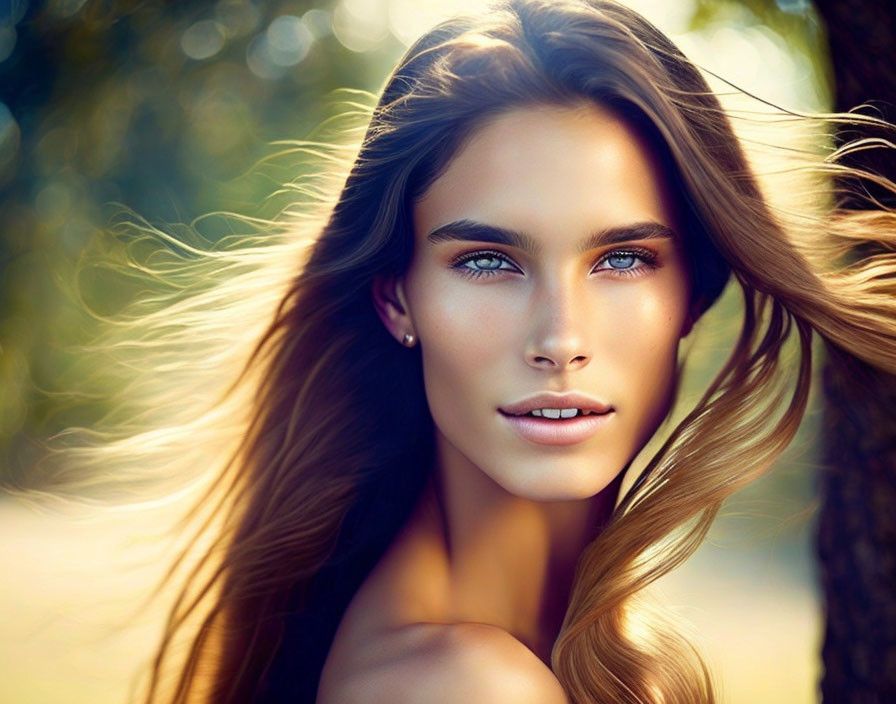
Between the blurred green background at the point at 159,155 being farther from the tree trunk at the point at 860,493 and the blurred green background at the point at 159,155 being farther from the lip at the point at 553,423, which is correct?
the lip at the point at 553,423

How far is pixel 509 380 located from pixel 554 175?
1.08 ft

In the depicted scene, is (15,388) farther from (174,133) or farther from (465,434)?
(465,434)

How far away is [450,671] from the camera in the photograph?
162 cm

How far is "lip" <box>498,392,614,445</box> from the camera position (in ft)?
5.59

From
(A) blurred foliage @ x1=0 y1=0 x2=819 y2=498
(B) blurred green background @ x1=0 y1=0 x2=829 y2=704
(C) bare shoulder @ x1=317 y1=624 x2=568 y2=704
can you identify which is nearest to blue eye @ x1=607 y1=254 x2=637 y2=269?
(C) bare shoulder @ x1=317 y1=624 x2=568 y2=704

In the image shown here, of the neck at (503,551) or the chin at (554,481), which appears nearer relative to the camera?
the chin at (554,481)

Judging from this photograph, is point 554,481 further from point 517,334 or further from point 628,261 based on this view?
point 628,261

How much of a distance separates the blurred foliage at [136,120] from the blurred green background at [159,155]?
18mm

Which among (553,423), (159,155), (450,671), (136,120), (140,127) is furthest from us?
(159,155)

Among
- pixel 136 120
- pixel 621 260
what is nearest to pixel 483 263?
pixel 621 260

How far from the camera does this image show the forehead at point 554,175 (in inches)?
65.7

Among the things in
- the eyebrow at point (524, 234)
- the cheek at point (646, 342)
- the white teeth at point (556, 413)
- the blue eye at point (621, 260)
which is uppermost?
the eyebrow at point (524, 234)

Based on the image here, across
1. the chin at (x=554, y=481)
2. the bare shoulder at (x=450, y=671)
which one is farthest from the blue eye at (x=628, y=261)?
the bare shoulder at (x=450, y=671)

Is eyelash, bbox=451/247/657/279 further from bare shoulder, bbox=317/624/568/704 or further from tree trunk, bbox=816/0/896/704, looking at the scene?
tree trunk, bbox=816/0/896/704
